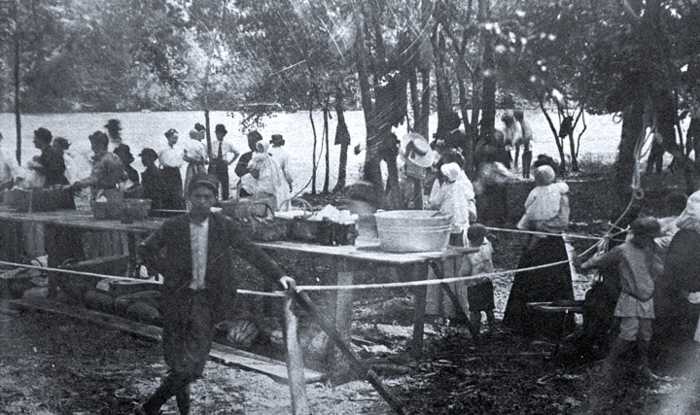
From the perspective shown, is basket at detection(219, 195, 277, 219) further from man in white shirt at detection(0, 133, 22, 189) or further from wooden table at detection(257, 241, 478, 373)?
man in white shirt at detection(0, 133, 22, 189)

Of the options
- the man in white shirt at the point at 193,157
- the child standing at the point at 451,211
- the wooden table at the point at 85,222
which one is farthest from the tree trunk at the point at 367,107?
the wooden table at the point at 85,222

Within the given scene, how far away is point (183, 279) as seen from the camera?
4.98m

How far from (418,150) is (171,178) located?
14.3 feet

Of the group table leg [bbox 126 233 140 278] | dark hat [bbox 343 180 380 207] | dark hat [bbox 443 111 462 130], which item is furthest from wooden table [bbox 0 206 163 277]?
dark hat [bbox 443 111 462 130]

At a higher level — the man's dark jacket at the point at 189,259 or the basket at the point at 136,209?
the basket at the point at 136,209

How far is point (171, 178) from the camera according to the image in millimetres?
11656

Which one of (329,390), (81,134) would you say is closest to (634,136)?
(329,390)

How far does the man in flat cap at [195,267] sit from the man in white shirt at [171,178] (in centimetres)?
655

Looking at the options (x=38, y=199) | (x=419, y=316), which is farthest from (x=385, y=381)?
(x=38, y=199)

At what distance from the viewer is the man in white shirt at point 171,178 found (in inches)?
451

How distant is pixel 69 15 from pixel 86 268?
176 inches

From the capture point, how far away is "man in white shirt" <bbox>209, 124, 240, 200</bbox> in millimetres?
14421

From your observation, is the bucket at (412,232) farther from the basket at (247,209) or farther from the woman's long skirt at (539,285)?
the woman's long skirt at (539,285)

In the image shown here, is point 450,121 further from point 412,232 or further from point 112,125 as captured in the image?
point 412,232
